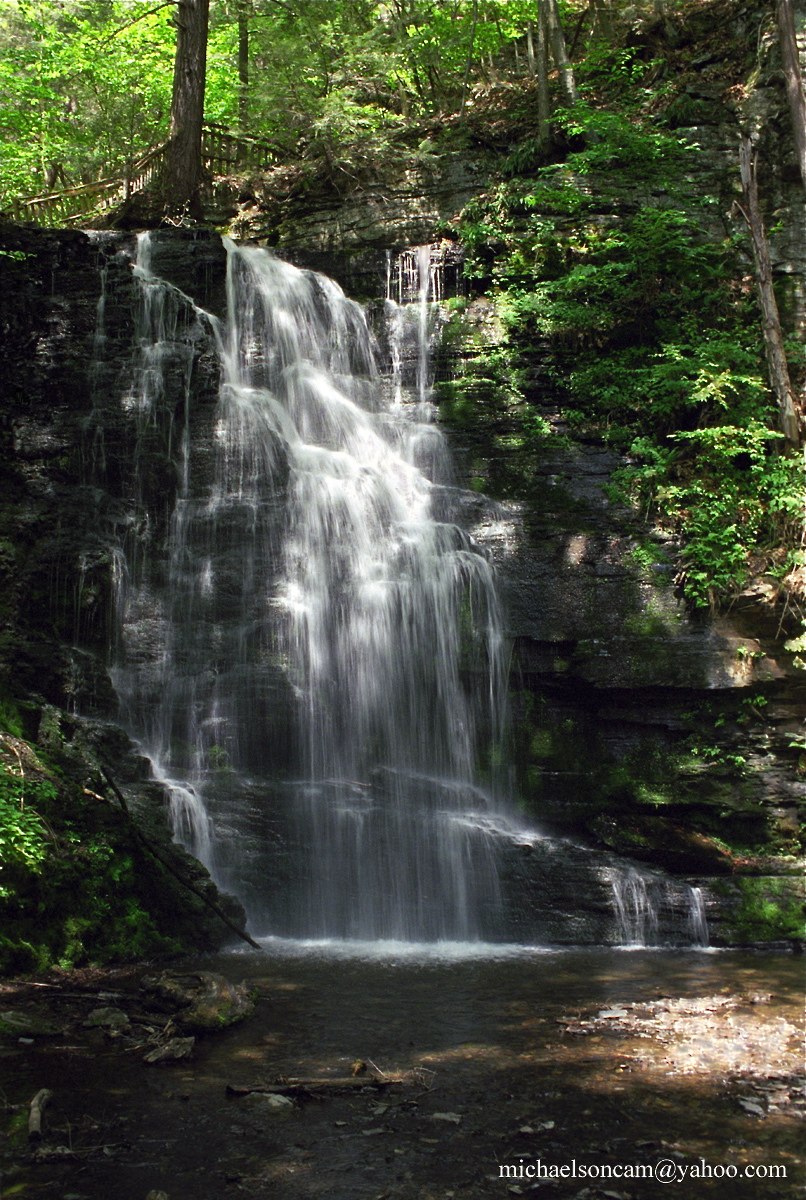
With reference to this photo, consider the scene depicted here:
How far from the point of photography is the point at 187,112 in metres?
14.6

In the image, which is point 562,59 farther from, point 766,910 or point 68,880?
point 68,880

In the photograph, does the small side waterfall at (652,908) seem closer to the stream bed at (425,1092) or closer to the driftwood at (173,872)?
the stream bed at (425,1092)

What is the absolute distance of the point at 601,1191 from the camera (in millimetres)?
3619

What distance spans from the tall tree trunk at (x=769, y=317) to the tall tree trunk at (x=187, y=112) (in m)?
8.24

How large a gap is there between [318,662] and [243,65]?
15.0m

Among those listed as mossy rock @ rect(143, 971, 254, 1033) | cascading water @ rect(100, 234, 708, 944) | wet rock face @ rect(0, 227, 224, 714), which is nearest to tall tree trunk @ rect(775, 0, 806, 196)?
cascading water @ rect(100, 234, 708, 944)

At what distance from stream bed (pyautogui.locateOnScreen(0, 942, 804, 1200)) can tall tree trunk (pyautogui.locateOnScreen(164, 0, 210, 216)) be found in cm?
1214

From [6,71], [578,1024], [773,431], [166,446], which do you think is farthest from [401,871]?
[6,71]

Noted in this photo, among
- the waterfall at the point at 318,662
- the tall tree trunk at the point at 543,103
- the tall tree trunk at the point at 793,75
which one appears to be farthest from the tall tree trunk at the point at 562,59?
the waterfall at the point at 318,662

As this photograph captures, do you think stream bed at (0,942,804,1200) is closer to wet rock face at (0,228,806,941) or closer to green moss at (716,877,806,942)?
green moss at (716,877,806,942)

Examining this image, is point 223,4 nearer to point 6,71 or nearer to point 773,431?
point 6,71

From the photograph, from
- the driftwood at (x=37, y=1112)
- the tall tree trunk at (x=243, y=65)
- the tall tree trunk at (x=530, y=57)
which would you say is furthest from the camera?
the tall tree trunk at (x=243, y=65)

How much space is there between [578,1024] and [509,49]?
67.0ft

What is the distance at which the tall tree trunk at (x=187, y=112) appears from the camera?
14.5 metres
